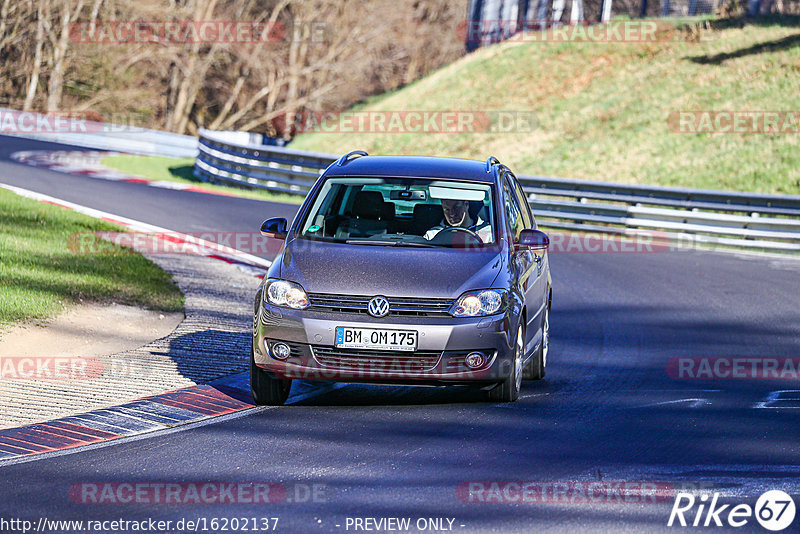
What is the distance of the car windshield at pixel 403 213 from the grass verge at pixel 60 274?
329 cm

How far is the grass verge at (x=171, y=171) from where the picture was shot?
26.7 m

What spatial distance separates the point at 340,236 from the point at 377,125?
3636cm

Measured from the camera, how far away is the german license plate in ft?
25.2

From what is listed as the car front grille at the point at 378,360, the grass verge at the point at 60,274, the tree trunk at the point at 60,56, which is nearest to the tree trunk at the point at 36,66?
the tree trunk at the point at 60,56

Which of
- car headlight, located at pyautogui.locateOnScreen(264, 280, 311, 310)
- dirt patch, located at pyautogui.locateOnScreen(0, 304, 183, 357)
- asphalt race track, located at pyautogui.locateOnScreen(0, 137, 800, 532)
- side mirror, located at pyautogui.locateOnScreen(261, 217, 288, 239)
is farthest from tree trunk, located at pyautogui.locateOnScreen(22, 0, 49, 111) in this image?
car headlight, located at pyautogui.locateOnScreen(264, 280, 311, 310)

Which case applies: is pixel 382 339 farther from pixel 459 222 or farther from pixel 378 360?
pixel 459 222

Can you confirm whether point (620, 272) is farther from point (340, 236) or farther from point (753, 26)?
point (753, 26)

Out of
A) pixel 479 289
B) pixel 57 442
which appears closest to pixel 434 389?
pixel 479 289

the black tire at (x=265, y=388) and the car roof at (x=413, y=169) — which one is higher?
the car roof at (x=413, y=169)

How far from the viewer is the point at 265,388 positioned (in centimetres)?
823

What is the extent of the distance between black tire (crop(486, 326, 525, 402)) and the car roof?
1489mm

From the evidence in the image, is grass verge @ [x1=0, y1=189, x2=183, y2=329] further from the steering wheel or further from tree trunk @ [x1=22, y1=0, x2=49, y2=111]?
tree trunk @ [x1=22, y1=0, x2=49, y2=111]


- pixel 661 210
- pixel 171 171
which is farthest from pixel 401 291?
pixel 171 171

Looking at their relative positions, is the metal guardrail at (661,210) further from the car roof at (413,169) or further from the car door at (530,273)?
the car roof at (413,169)
